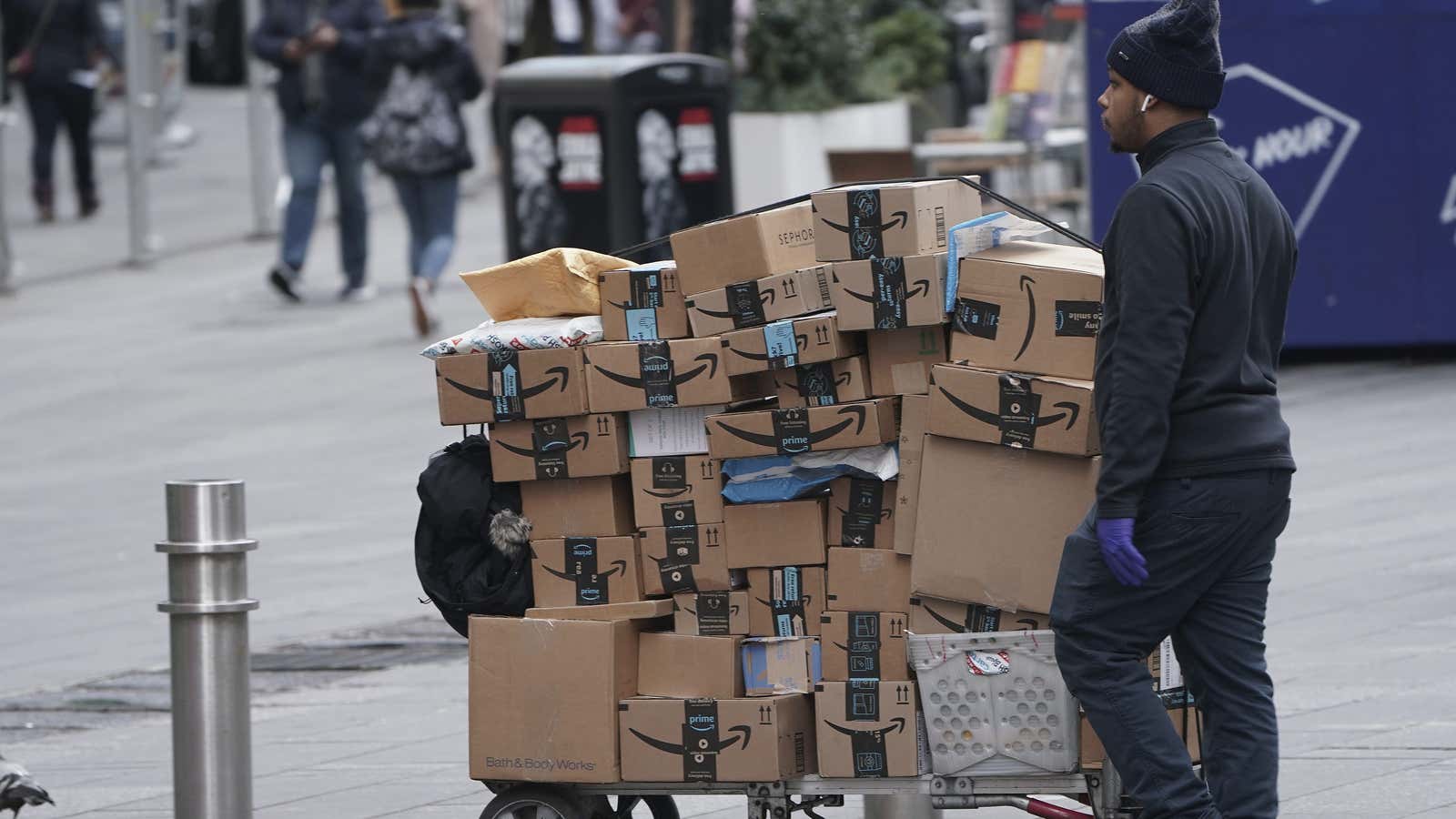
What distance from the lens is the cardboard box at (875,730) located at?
4.81 meters

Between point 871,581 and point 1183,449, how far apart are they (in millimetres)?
738

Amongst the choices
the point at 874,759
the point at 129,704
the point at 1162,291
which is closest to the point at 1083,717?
the point at 874,759

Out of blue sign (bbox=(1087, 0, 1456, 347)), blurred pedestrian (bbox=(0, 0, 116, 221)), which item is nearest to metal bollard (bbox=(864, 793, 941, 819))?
blue sign (bbox=(1087, 0, 1456, 347))

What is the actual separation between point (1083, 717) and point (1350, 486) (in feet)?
17.0

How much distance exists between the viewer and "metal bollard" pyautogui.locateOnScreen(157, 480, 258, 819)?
5.11 metres

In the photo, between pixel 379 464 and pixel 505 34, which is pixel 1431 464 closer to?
pixel 379 464

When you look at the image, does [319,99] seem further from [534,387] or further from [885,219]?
[885,219]

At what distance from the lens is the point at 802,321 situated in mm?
4832

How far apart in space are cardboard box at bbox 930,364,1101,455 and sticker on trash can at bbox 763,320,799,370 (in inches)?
12.5

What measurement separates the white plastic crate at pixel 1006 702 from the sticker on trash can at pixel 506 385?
3.23 ft

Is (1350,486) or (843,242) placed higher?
(843,242)

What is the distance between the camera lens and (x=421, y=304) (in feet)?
45.5

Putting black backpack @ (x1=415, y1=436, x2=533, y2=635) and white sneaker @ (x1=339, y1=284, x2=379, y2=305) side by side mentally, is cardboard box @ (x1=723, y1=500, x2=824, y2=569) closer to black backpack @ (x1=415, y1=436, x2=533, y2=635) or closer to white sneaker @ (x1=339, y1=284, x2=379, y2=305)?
black backpack @ (x1=415, y1=436, x2=533, y2=635)

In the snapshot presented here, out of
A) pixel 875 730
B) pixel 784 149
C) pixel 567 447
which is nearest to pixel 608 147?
pixel 784 149
